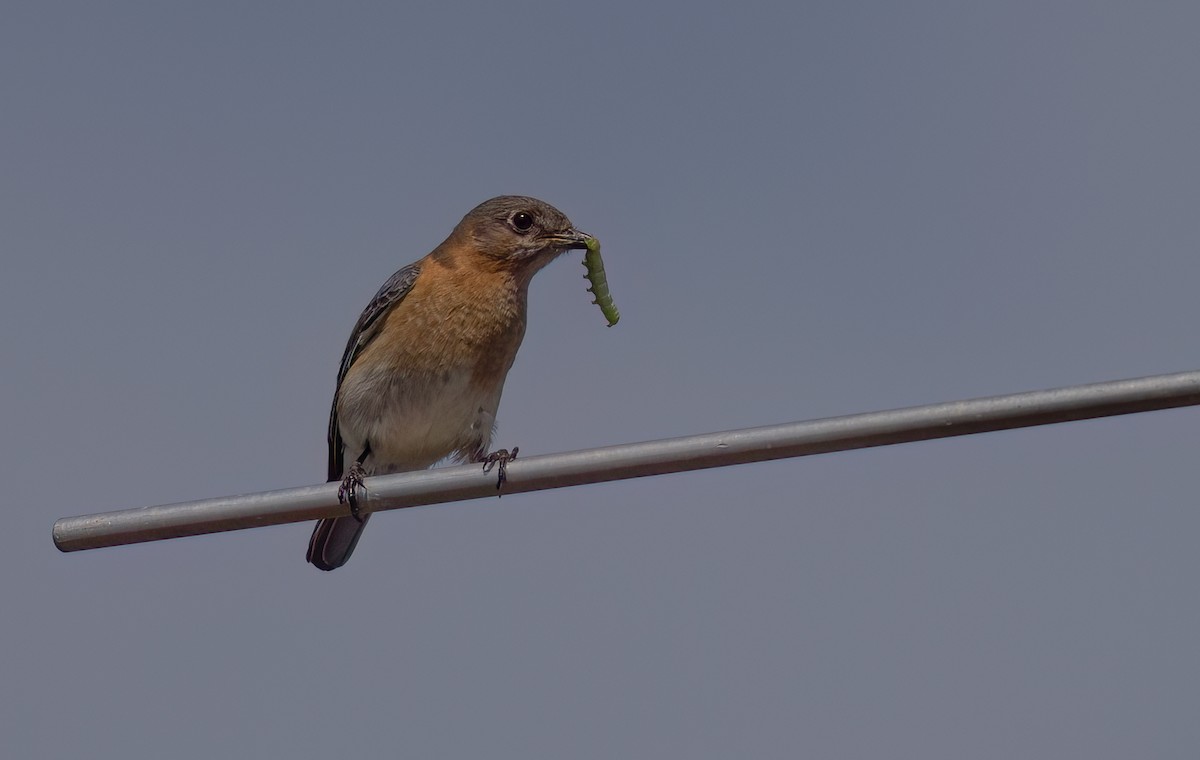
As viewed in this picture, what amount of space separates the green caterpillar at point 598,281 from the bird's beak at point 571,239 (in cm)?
7

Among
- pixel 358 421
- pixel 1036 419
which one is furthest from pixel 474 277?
pixel 1036 419

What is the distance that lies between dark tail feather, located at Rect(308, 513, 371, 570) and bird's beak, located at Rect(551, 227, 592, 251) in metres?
2.40

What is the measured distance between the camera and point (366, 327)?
9773 millimetres

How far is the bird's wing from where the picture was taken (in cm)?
964

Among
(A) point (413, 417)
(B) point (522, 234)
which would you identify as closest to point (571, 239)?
(B) point (522, 234)

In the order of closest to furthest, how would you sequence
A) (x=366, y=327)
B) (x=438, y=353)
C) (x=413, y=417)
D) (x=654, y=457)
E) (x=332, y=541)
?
(x=654, y=457) → (x=438, y=353) → (x=413, y=417) → (x=332, y=541) → (x=366, y=327)

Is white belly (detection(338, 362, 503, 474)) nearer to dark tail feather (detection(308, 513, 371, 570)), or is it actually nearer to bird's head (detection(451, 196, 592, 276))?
dark tail feather (detection(308, 513, 371, 570))

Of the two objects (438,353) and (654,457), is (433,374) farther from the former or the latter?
(654,457)

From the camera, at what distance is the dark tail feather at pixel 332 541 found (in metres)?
9.54

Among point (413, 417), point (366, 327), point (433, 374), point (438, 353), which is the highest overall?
point (366, 327)

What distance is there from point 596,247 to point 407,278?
136cm

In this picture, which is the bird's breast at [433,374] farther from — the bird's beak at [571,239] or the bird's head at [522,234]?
the bird's beak at [571,239]

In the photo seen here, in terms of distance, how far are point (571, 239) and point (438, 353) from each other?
1444 millimetres

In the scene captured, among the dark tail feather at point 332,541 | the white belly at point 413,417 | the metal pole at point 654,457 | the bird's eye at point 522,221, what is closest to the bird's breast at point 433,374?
the white belly at point 413,417
